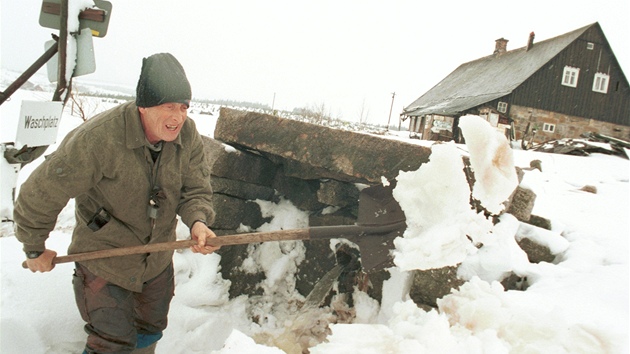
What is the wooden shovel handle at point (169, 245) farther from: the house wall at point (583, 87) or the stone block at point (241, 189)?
the house wall at point (583, 87)

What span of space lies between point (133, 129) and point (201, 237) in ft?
2.31

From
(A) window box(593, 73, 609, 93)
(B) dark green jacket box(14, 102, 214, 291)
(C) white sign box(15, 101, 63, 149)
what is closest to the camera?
(B) dark green jacket box(14, 102, 214, 291)

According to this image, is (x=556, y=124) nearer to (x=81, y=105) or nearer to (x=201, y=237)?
(x=81, y=105)

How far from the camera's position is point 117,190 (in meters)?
1.97

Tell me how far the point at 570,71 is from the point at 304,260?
21.9 m

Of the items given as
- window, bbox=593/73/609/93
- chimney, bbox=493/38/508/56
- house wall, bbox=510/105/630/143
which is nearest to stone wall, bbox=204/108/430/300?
house wall, bbox=510/105/630/143

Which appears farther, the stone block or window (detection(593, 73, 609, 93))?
window (detection(593, 73, 609, 93))

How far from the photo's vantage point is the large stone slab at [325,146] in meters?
3.15

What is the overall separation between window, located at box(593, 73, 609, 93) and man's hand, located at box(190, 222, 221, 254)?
962 inches

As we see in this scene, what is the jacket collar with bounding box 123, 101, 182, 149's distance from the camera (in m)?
1.94

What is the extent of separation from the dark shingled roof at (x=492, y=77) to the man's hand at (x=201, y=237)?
18.5 m

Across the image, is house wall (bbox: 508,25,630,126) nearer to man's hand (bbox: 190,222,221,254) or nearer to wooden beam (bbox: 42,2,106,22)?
wooden beam (bbox: 42,2,106,22)

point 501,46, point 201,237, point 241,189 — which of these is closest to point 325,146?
point 241,189

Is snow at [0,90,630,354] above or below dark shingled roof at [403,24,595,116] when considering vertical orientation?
below
